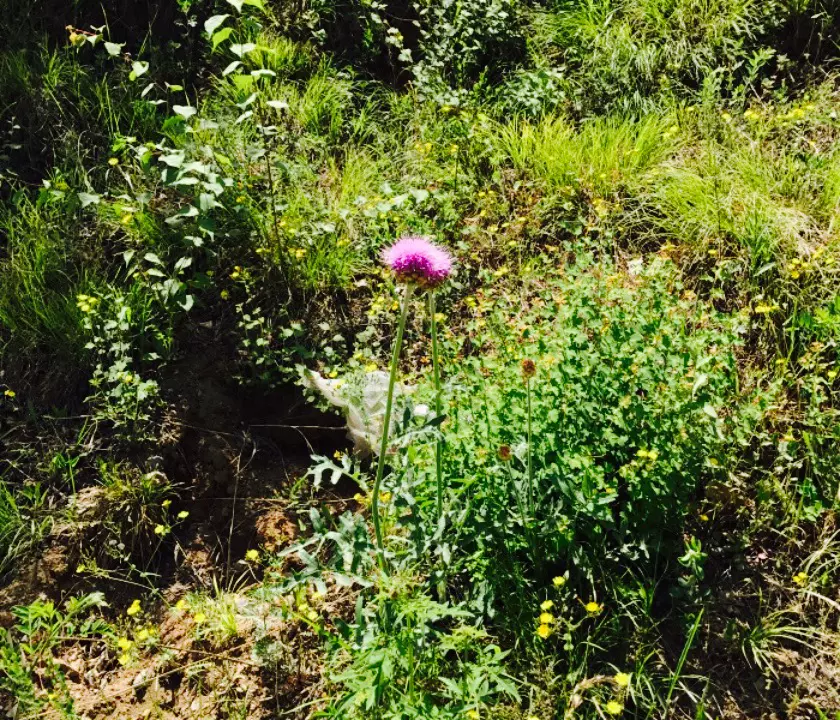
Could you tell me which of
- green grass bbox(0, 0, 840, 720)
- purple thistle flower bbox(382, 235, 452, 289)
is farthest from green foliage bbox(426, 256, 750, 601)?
purple thistle flower bbox(382, 235, 452, 289)

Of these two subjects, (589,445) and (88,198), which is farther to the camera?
(88,198)

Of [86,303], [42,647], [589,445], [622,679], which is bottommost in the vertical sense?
[42,647]

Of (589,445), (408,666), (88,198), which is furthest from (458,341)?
(88,198)

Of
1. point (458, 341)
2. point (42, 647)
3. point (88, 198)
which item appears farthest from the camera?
point (88, 198)

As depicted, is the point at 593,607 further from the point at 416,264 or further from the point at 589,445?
the point at 416,264

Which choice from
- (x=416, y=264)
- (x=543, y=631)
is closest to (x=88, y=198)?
(x=416, y=264)

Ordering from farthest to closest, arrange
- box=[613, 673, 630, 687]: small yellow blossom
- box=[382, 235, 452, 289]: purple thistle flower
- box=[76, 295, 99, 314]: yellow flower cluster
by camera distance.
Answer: box=[76, 295, 99, 314]: yellow flower cluster < box=[613, 673, 630, 687]: small yellow blossom < box=[382, 235, 452, 289]: purple thistle flower

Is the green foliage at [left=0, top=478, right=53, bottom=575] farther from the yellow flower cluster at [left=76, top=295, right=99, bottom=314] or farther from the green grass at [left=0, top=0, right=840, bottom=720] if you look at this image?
the yellow flower cluster at [left=76, top=295, right=99, bottom=314]

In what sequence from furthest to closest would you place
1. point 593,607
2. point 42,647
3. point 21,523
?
point 21,523
point 42,647
point 593,607

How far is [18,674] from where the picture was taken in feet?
8.21

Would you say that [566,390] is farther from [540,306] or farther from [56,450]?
[56,450]

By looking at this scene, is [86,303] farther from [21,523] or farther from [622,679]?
[622,679]

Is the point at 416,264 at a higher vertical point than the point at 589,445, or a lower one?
higher

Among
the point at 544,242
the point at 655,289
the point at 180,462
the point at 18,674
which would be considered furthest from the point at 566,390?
the point at 18,674
